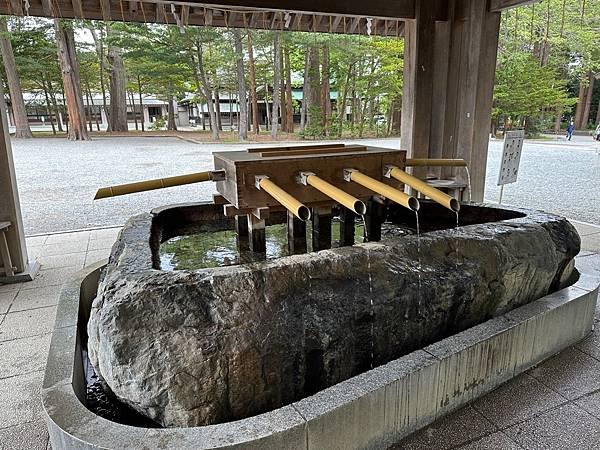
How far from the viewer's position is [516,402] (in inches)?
83.2

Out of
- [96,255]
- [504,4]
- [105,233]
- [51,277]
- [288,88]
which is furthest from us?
[288,88]

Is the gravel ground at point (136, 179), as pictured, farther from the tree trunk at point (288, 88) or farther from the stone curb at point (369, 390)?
the tree trunk at point (288, 88)

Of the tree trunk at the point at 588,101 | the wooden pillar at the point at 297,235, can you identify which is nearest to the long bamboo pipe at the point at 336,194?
the wooden pillar at the point at 297,235

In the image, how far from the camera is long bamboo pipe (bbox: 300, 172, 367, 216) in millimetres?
1713

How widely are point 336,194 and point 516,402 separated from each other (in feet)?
4.68

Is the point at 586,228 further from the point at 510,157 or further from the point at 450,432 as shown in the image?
the point at 450,432

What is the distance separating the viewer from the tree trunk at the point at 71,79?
706 inches

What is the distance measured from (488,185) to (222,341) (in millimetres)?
8582

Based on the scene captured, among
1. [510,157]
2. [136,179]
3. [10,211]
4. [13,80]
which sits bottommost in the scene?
[136,179]

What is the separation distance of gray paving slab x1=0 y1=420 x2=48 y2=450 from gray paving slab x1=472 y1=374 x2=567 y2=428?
208cm

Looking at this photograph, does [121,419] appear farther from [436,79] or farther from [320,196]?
[436,79]

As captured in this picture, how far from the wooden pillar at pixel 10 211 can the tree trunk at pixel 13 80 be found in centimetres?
1668

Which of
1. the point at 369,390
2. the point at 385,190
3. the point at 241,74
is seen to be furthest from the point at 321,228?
the point at 241,74

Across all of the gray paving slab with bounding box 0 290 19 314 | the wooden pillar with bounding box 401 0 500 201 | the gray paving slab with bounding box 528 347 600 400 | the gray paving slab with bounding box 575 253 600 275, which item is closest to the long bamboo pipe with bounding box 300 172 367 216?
the gray paving slab with bounding box 528 347 600 400
